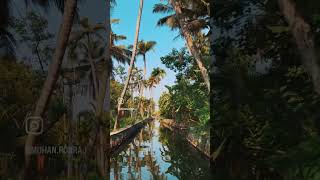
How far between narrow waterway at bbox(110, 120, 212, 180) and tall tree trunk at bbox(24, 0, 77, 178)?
766mm

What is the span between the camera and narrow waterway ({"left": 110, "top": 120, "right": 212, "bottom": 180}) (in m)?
3.40

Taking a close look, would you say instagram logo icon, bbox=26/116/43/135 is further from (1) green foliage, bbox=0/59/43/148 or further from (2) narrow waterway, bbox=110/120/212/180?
(2) narrow waterway, bbox=110/120/212/180

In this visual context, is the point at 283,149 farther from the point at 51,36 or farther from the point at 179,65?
the point at 51,36

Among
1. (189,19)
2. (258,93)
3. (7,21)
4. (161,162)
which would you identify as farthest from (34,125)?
(189,19)

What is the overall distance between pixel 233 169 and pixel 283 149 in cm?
45

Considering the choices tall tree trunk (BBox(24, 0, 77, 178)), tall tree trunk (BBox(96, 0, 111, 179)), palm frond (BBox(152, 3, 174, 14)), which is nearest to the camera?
tall tree trunk (BBox(24, 0, 77, 178))

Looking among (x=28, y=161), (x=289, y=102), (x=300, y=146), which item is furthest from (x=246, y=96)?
(x=28, y=161)

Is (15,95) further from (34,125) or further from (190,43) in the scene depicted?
(190,43)

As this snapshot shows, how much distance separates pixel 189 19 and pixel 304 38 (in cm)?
181

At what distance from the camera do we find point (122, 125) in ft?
15.0

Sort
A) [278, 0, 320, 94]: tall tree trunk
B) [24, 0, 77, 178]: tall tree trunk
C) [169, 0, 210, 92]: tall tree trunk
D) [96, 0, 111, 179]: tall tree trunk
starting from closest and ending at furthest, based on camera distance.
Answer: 1. [278, 0, 320, 94]: tall tree trunk
2. [24, 0, 77, 178]: tall tree trunk
3. [96, 0, 111, 179]: tall tree trunk
4. [169, 0, 210, 92]: tall tree trunk

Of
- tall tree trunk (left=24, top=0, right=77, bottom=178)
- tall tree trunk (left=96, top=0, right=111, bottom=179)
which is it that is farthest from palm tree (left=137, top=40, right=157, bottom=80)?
tall tree trunk (left=24, top=0, right=77, bottom=178)

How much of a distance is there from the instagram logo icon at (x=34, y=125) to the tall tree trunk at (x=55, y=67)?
0.09ft

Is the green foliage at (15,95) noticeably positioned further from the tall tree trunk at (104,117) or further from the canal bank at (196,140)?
the canal bank at (196,140)
